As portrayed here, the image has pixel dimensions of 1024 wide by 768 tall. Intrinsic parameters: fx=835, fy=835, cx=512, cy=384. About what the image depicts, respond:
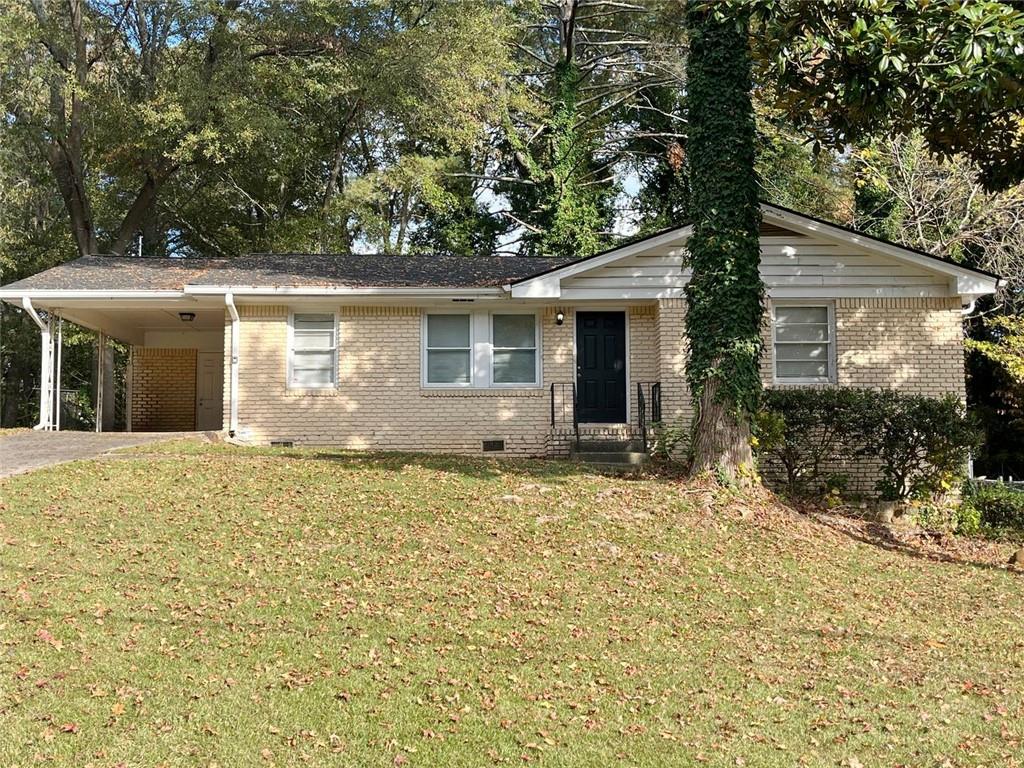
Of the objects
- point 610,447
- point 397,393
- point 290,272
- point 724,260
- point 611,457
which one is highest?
Result: point 290,272

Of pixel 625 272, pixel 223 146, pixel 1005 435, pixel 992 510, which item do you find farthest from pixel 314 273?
pixel 1005 435

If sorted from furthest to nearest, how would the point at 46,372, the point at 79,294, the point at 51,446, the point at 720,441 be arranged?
the point at 46,372 < the point at 79,294 < the point at 51,446 < the point at 720,441

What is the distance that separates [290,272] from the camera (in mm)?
15641

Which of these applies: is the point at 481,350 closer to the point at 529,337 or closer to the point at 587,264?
the point at 529,337

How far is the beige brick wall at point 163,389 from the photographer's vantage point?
18875 millimetres

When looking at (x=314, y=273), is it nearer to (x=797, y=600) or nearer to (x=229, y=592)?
(x=229, y=592)

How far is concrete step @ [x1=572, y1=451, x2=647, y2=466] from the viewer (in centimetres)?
1311

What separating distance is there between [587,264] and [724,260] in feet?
11.8

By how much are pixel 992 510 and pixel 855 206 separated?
11737mm

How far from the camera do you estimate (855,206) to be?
2325 cm

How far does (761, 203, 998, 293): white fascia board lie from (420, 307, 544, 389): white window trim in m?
4.31

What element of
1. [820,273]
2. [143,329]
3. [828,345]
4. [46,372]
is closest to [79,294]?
[46,372]

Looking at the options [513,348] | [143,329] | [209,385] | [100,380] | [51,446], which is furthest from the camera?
[209,385]

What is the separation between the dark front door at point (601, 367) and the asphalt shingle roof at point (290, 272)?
157 centimetres
